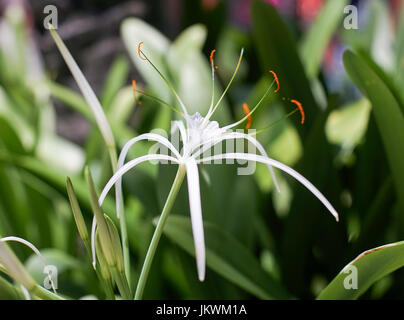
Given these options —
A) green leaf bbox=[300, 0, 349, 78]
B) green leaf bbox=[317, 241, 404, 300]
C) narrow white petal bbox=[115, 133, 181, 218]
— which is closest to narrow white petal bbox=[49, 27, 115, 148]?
Answer: narrow white petal bbox=[115, 133, 181, 218]

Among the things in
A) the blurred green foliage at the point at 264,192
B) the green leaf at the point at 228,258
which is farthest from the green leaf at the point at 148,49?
the green leaf at the point at 228,258

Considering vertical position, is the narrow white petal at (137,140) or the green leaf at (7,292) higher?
the narrow white petal at (137,140)

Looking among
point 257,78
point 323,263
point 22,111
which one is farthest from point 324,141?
point 257,78

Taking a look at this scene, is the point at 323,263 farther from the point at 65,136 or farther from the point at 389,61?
the point at 65,136

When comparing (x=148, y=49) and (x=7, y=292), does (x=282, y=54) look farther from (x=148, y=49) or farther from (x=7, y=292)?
(x=7, y=292)

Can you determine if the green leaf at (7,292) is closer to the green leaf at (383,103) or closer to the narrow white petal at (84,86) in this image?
the narrow white petal at (84,86)

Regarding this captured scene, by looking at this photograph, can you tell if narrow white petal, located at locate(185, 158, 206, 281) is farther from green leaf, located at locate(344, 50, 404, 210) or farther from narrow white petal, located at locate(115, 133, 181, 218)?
green leaf, located at locate(344, 50, 404, 210)
